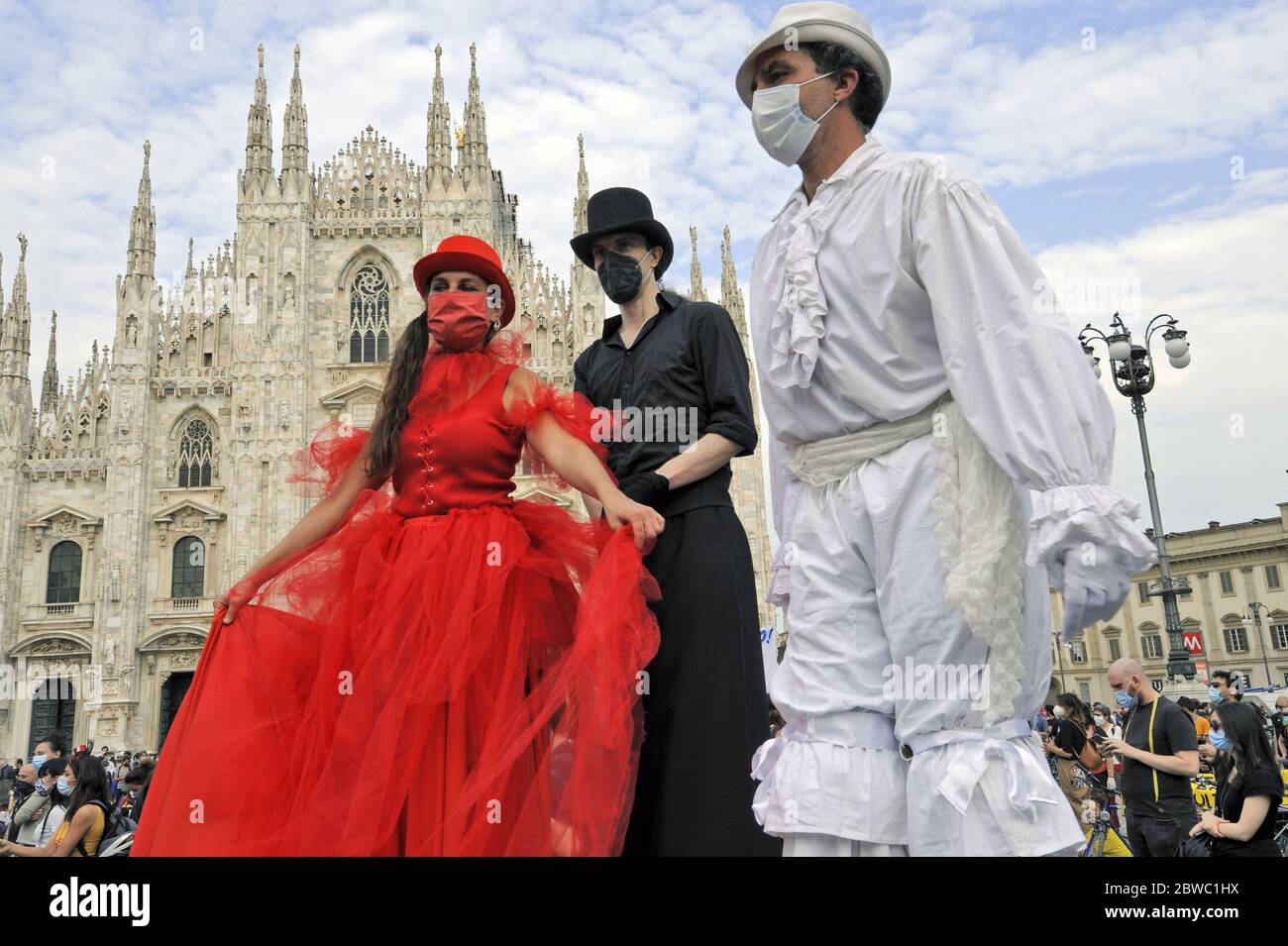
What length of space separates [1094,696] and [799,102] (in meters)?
56.1

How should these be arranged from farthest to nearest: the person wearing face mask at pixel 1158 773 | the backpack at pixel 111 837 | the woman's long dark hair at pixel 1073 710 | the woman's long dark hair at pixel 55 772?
the woman's long dark hair at pixel 1073 710 → the woman's long dark hair at pixel 55 772 → the backpack at pixel 111 837 → the person wearing face mask at pixel 1158 773

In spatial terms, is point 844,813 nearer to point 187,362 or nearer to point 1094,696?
point 187,362

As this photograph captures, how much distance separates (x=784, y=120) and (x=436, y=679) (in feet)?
5.87

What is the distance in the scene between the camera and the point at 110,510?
26984mm

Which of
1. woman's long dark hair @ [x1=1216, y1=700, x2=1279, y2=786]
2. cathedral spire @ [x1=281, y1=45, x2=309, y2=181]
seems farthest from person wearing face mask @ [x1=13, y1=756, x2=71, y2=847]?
cathedral spire @ [x1=281, y1=45, x2=309, y2=181]

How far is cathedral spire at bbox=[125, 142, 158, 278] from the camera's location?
28.3 meters

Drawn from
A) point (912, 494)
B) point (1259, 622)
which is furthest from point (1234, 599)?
point (912, 494)

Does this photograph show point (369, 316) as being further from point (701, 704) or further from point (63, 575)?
point (701, 704)

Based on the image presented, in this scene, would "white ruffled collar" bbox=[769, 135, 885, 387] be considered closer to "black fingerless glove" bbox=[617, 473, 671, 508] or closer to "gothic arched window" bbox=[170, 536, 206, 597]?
"black fingerless glove" bbox=[617, 473, 671, 508]

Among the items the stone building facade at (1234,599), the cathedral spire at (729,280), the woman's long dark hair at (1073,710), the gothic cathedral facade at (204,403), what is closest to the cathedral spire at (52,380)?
the gothic cathedral facade at (204,403)

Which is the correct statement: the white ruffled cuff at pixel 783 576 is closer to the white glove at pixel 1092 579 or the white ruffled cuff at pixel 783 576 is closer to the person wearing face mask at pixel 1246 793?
the white glove at pixel 1092 579

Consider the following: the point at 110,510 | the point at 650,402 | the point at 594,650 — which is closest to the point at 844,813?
the point at 594,650

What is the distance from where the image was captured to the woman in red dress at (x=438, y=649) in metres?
2.50

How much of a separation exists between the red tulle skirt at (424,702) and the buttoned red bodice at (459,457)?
3.0 inches
